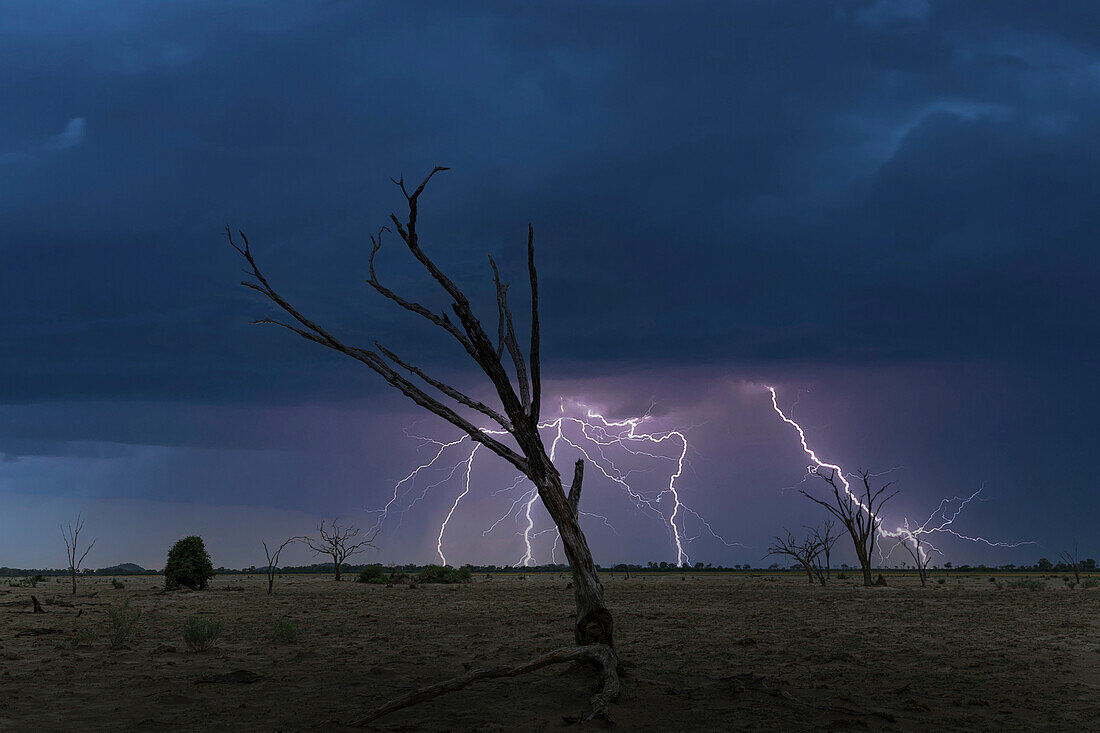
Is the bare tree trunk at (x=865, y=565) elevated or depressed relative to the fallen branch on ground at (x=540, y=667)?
depressed

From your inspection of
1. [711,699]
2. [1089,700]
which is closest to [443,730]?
[711,699]

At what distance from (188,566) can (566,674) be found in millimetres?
37554

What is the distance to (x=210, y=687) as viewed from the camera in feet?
34.6

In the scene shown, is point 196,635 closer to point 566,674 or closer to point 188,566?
point 566,674

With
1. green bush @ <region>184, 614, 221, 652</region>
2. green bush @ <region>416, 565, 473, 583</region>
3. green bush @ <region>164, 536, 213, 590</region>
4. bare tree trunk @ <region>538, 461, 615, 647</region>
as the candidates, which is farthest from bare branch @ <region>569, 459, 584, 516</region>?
green bush @ <region>416, 565, 473, 583</region>

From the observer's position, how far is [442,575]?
5831cm

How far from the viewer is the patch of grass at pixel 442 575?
188ft

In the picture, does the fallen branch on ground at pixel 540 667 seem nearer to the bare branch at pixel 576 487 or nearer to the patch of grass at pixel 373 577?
the bare branch at pixel 576 487

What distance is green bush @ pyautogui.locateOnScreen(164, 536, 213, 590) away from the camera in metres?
40.9

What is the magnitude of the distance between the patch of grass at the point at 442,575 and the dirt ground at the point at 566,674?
117ft

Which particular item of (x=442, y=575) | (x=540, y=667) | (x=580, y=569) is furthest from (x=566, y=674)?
(x=442, y=575)

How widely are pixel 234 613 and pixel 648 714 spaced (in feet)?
68.8

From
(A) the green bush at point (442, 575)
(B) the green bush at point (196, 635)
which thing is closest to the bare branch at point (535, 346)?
(B) the green bush at point (196, 635)

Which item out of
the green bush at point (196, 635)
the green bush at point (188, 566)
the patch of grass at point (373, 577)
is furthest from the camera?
the patch of grass at point (373, 577)
